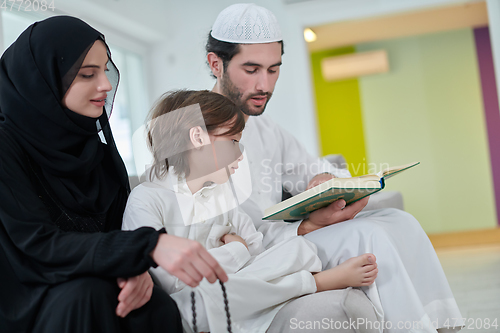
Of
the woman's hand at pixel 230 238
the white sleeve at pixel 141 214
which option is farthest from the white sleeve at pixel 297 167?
the white sleeve at pixel 141 214

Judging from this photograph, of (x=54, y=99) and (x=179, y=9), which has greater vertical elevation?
(x=179, y=9)

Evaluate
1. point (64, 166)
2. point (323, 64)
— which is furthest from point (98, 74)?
point (323, 64)

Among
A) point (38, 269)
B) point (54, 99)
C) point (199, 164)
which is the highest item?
point (54, 99)

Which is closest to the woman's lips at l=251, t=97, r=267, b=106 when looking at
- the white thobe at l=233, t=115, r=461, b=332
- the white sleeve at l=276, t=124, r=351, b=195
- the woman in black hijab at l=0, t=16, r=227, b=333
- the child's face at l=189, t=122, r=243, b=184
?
the white sleeve at l=276, t=124, r=351, b=195

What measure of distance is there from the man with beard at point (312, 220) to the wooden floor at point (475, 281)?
0.62m

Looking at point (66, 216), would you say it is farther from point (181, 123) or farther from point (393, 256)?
point (393, 256)

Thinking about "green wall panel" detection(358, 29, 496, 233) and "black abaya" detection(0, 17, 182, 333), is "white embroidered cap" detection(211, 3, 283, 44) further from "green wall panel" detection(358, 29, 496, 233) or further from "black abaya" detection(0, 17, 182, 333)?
"green wall panel" detection(358, 29, 496, 233)

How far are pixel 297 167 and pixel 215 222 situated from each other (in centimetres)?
64

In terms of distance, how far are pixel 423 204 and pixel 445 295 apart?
10.5 feet

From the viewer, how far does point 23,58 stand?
1042 millimetres

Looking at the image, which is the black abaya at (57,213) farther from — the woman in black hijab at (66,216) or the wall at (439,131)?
the wall at (439,131)

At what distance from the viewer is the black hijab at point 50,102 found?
1.03 metres

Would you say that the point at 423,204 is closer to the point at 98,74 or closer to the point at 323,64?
the point at 323,64

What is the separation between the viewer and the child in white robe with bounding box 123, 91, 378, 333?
1024 mm
